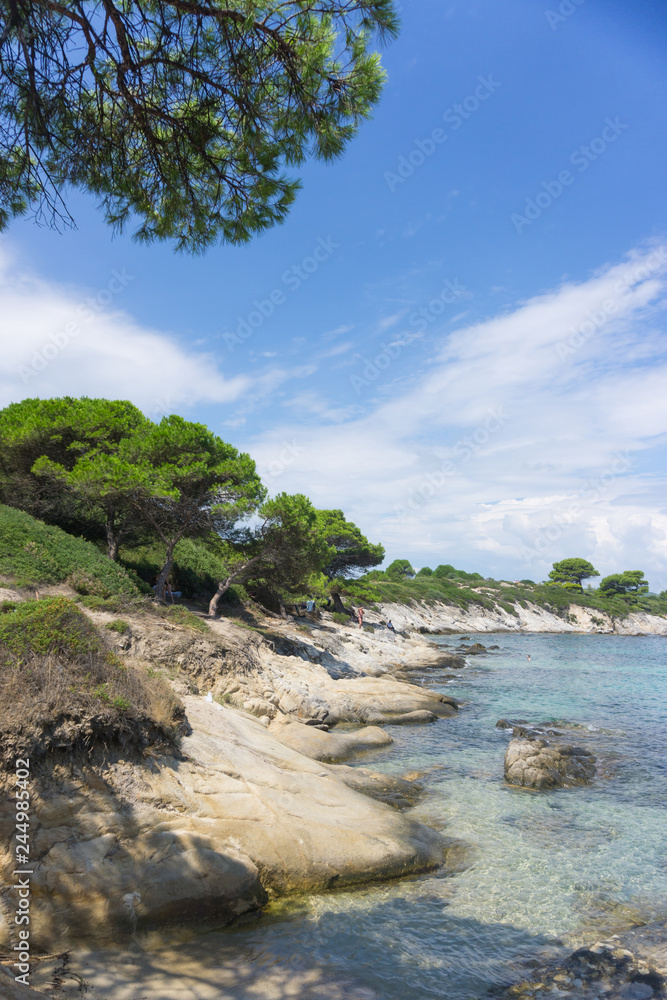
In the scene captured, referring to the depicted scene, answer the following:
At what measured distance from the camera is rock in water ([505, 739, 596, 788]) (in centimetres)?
1277

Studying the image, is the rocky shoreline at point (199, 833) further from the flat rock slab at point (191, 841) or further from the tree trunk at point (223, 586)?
the tree trunk at point (223, 586)

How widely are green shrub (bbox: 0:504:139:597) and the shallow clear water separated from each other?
35.5 ft

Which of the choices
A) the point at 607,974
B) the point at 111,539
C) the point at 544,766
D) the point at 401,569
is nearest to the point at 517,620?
the point at 401,569

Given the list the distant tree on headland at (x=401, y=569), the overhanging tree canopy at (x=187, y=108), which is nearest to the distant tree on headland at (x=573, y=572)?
the distant tree on headland at (x=401, y=569)

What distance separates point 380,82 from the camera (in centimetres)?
586

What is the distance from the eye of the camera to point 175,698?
9.23 m

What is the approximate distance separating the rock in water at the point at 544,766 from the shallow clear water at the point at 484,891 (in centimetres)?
42

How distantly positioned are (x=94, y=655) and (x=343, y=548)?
43799mm

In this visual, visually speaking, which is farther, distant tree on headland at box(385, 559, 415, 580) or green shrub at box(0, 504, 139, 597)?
distant tree on headland at box(385, 559, 415, 580)

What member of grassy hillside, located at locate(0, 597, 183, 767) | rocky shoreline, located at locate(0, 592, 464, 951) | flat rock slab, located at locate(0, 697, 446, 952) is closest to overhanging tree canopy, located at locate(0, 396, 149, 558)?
rocky shoreline, located at locate(0, 592, 464, 951)

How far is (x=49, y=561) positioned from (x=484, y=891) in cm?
1527

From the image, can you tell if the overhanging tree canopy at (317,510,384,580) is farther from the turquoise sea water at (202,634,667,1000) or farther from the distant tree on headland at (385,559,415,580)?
the distant tree on headland at (385,559,415,580)

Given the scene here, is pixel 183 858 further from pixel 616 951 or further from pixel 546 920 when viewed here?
pixel 616 951

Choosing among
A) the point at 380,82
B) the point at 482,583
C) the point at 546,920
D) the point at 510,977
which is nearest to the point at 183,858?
the point at 510,977
